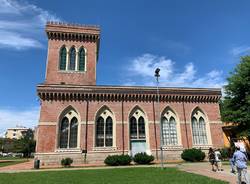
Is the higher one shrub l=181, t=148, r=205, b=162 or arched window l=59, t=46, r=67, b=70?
arched window l=59, t=46, r=67, b=70

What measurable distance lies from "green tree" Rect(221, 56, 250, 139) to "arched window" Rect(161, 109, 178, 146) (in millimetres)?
6595

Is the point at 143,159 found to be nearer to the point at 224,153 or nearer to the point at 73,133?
the point at 73,133

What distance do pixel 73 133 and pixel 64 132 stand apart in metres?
1.12

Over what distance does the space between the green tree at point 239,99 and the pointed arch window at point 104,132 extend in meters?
14.7

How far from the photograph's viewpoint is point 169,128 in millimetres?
31047

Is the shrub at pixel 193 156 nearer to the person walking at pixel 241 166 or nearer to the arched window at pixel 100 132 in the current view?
the arched window at pixel 100 132

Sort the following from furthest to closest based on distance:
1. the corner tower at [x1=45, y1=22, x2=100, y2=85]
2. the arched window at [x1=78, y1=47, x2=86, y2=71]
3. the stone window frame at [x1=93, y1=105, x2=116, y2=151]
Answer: the arched window at [x1=78, y1=47, x2=86, y2=71] < the corner tower at [x1=45, y1=22, x2=100, y2=85] < the stone window frame at [x1=93, y1=105, x2=116, y2=151]

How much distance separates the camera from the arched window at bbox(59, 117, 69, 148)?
2788 centimetres

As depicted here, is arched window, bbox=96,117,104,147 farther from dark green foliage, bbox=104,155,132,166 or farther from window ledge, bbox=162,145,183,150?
window ledge, bbox=162,145,183,150

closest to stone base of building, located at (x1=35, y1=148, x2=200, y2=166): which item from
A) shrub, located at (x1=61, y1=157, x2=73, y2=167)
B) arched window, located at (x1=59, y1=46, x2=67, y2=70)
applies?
shrub, located at (x1=61, y1=157, x2=73, y2=167)

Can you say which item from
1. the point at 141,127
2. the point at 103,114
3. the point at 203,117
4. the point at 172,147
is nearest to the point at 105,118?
the point at 103,114

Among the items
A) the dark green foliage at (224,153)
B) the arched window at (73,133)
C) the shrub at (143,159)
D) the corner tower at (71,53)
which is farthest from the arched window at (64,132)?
the dark green foliage at (224,153)

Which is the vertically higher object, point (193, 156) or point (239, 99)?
point (239, 99)

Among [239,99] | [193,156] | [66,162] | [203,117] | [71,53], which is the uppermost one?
[71,53]
